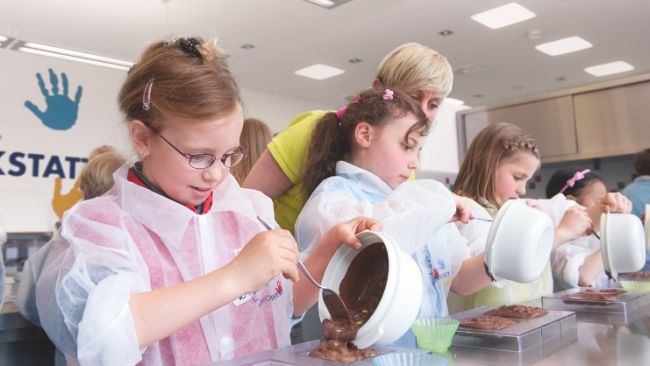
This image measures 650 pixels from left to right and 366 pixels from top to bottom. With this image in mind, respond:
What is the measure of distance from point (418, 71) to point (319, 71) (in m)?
5.19

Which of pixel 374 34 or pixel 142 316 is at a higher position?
pixel 374 34

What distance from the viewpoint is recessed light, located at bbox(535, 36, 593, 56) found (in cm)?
559

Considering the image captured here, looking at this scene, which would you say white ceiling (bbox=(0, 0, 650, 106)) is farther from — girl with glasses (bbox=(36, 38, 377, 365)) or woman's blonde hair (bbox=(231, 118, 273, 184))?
girl with glasses (bbox=(36, 38, 377, 365))

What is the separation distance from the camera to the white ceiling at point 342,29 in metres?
4.47

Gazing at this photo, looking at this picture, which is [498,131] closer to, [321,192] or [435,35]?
[321,192]

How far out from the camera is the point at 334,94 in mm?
7621

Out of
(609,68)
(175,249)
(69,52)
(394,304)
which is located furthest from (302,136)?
(609,68)

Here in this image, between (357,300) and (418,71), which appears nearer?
(357,300)

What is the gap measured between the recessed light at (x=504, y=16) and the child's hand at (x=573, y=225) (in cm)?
362

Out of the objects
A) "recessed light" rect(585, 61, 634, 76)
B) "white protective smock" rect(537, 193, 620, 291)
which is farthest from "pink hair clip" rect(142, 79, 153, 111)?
"recessed light" rect(585, 61, 634, 76)

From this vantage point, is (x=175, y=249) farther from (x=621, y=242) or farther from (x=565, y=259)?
(x=565, y=259)

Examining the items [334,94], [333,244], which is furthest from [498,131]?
[334,94]

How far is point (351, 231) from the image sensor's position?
0.91m

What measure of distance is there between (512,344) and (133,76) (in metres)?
0.80
